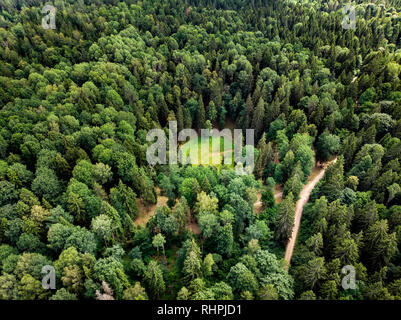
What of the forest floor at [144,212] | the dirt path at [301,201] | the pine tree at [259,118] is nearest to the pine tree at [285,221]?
the dirt path at [301,201]

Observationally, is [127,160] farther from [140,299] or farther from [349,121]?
[349,121]

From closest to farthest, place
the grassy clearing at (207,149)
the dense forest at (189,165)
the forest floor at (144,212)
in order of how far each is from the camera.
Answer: the dense forest at (189,165) < the forest floor at (144,212) < the grassy clearing at (207,149)

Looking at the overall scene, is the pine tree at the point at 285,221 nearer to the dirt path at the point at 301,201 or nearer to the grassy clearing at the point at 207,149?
the dirt path at the point at 301,201

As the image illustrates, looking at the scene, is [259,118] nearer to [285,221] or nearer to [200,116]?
[200,116]

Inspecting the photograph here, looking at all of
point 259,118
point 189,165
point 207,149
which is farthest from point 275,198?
point 207,149

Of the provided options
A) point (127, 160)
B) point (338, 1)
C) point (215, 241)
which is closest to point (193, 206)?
point (215, 241)

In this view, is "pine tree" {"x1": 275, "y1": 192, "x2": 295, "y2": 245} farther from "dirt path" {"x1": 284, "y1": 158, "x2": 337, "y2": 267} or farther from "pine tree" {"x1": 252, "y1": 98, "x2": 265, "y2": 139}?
"pine tree" {"x1": 252, "y1": 98, "x2": 265, "y2": 139}

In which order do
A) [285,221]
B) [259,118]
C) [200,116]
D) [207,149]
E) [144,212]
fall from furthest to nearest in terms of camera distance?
1. [200,116]
2. [207,149]
3. [259,118]
4. [144,212]
5. [285,221]

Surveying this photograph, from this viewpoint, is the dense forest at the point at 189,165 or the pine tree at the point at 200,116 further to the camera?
the pine tree at the point at 200,116
